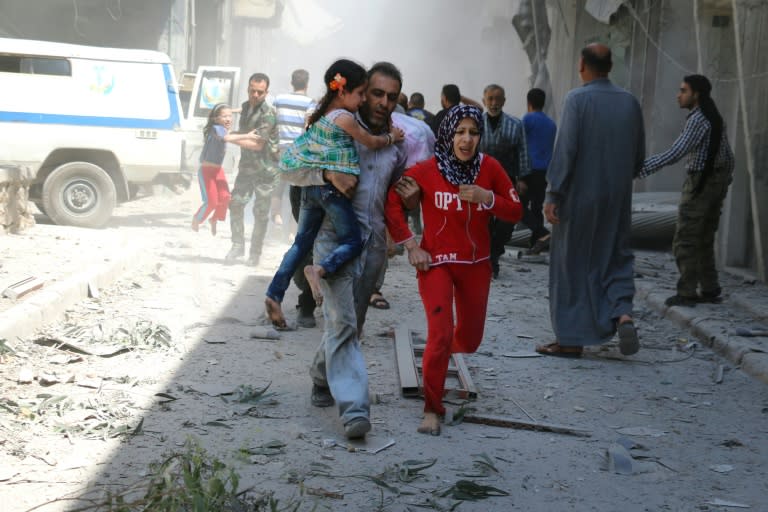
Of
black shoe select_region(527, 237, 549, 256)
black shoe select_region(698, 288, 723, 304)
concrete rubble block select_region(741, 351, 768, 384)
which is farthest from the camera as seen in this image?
black shoe select_region(527, 237, 549, 256)

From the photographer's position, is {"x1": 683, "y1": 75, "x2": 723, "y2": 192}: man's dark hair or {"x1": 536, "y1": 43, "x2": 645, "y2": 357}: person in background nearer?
{"x1": 536, "y1": 43, "x2": 645, "y2": 357}: person in background

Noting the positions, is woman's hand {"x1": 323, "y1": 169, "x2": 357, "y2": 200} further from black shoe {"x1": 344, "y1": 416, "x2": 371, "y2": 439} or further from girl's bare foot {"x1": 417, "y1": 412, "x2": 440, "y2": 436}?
girl's bare foot {"x1": 417, "y1": 412, "x2": 440, "y2": 436}

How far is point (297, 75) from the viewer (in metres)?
11.2

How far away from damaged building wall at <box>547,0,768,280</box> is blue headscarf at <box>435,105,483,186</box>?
541cm

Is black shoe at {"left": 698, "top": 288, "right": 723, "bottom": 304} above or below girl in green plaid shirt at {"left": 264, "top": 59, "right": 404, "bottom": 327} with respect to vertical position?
below

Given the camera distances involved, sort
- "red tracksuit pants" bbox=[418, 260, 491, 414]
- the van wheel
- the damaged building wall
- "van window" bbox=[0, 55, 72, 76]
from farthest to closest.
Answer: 1. the van wheel
2. "van window" bbox=[0, 55, 72, 76]
3. the damaged building wall
4. "red tracksuit pants" bbox=[418, 260, 491, 414]

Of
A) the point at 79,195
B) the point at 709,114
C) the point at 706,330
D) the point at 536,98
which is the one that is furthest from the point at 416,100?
the point at 706,330

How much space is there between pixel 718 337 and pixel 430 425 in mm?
3314

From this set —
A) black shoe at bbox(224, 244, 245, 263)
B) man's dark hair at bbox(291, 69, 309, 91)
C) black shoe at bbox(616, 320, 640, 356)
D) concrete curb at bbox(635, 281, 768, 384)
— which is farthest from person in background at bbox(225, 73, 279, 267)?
black shoe at bbox(616, 320, 640, 356)

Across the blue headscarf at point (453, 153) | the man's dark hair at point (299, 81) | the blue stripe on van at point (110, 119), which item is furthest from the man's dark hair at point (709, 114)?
the blue stripe on van at point (110, 119)

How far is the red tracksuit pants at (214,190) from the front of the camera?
1155cm

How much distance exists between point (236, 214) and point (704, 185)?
194 inches

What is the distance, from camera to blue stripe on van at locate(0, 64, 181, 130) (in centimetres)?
1297

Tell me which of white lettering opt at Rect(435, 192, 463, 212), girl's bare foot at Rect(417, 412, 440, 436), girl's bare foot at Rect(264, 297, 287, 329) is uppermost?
white lettering opt at Rect(435, 192, 463, 212)
